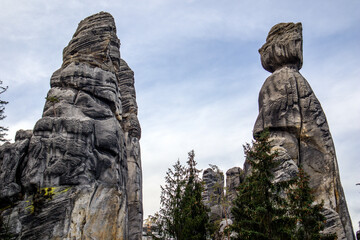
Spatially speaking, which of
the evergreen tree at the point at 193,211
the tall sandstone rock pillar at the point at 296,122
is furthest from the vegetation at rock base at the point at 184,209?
the tall sandstone rock pillar at the point at 296,122

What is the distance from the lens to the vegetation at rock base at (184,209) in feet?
69.1

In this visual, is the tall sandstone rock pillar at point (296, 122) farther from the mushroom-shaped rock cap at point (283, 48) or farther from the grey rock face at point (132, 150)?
the grey rock face at point (132, 150)

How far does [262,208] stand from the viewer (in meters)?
18.3

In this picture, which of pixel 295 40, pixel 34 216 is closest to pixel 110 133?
pixel 34 216

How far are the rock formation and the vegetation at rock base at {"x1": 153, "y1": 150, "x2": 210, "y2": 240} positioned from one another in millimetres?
2454

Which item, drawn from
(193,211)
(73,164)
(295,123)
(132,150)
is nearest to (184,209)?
(193,211)

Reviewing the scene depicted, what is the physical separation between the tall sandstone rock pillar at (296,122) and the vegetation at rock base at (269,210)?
16.0 ft

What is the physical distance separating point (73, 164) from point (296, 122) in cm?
1548

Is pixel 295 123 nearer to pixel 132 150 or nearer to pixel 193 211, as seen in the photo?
pixel 193 211

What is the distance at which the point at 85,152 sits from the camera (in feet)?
74.6

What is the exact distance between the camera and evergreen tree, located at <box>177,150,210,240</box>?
20.8 m

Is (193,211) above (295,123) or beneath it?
beneath

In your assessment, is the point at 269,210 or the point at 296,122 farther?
the point at 296,122

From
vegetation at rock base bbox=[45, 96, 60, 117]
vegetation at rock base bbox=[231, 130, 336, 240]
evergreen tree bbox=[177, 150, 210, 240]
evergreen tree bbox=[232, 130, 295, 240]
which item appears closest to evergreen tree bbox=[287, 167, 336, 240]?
vegetation at rock base bbox=[231, 130, 336, 240]
